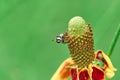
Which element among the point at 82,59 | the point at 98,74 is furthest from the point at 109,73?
the point at 82,59

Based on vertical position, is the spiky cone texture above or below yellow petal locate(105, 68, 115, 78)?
above

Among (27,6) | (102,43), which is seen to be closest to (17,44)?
(27,6)

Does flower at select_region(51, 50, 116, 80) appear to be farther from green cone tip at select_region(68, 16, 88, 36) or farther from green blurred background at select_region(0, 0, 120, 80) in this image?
green blurred background at select_region(0, 0, 120, 80)

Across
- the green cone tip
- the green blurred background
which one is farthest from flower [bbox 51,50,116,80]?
the green blurred background

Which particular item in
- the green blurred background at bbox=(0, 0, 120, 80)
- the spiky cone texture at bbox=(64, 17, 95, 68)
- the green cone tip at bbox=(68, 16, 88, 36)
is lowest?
the green blurred background at bbox=(0, 0, 120, 80)

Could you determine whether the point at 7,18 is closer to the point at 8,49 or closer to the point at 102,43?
the point at 8,49

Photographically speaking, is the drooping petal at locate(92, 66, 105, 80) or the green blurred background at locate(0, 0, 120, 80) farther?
the green blurred background at locate(0, 0, 120, 80)

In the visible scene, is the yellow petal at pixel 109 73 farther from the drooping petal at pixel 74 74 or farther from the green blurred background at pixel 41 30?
the green blurred background at pixel 41 30
